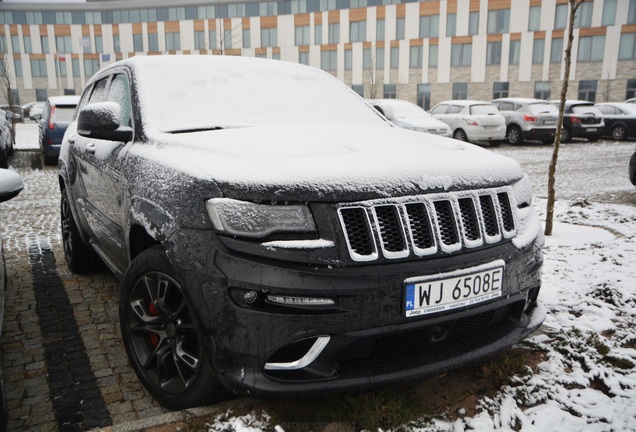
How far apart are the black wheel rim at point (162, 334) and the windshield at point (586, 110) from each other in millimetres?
19574

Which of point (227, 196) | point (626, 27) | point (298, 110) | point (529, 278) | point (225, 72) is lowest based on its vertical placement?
point (529, 278)

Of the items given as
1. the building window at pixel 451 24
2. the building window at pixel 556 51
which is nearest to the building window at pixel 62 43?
the building window at pixel 451 24

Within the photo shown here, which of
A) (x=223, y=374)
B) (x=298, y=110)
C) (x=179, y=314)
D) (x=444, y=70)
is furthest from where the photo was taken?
(x=444, y=70)

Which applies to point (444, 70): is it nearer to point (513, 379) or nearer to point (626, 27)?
point (626, 27)

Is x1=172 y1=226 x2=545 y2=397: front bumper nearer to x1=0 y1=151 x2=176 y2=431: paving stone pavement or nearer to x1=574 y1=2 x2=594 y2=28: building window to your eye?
x1=0 y1=151 x2=176 y2=431: paving stone pavement

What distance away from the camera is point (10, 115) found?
16250 millimetres

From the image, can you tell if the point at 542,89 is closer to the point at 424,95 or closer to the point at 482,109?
the point at 424,95

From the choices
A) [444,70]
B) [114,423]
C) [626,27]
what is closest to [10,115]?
[114,423]

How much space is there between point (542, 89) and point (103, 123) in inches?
1942

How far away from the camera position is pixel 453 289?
90.4 inches

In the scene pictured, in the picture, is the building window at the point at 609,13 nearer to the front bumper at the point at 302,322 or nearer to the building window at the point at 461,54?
the building window at the point at 461,54

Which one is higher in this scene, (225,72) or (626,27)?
(626,27)

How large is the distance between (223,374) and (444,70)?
50806 millimetres

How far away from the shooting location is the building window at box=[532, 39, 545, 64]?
4622 centimetres
